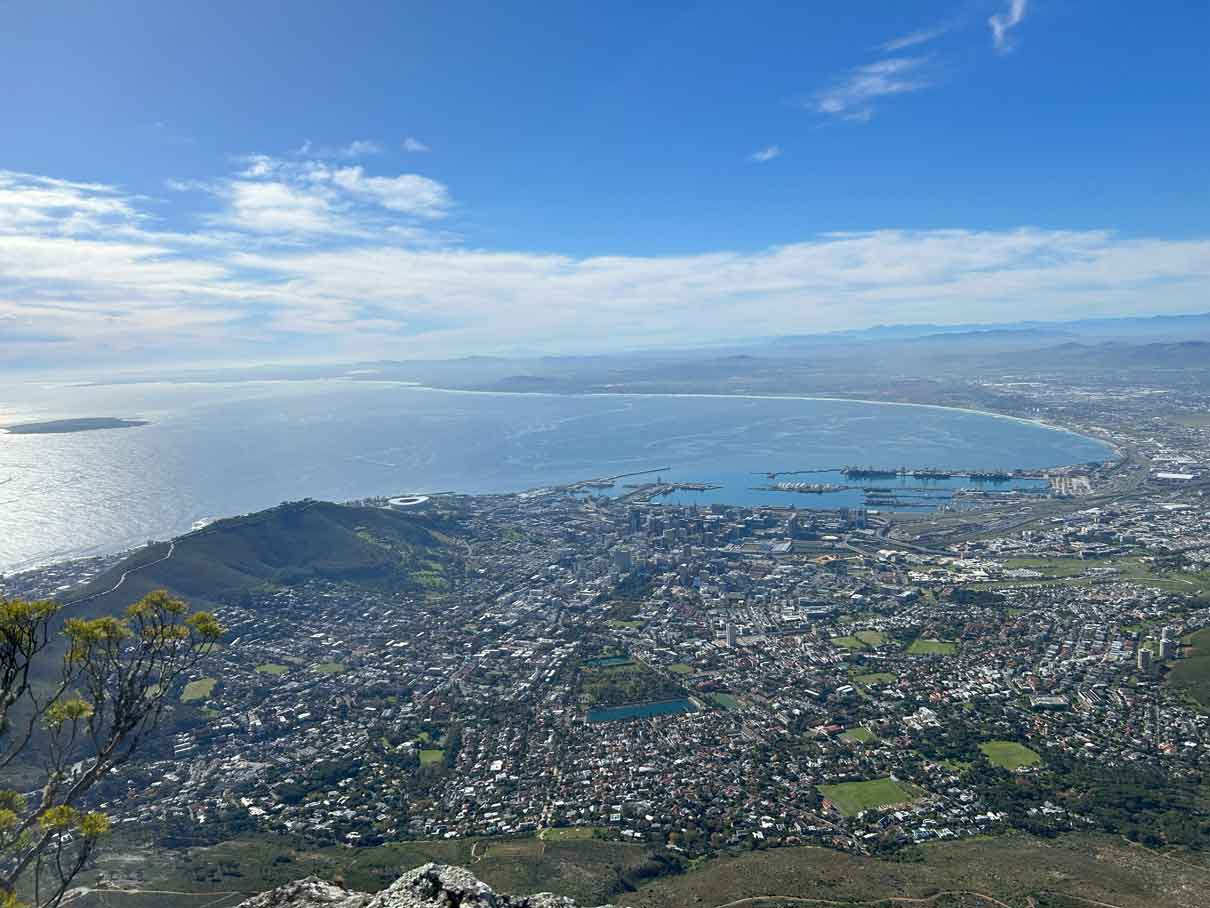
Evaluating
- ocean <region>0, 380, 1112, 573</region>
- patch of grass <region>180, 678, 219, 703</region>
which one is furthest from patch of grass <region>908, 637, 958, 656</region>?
ocean <region>0, 380, 1112, 573</region>

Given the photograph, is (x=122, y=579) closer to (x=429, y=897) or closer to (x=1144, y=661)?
(x=429, y=897)

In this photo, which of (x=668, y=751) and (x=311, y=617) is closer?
(x=668, y=751)

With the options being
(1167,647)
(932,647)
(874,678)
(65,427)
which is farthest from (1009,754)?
(65,427)

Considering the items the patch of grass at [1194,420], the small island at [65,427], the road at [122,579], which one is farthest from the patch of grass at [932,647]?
the small island at [65,427]

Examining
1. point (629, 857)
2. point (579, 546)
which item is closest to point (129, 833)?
point (629, 857)

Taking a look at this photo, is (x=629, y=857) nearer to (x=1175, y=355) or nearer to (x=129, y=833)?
(x=129, y=833)

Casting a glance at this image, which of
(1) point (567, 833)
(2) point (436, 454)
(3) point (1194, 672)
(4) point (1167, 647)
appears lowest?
(1) point (567, 833)

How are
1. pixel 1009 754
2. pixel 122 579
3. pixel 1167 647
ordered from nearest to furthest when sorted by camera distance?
pixel 1009 754
pixel 1167 647
pixel 122 579
